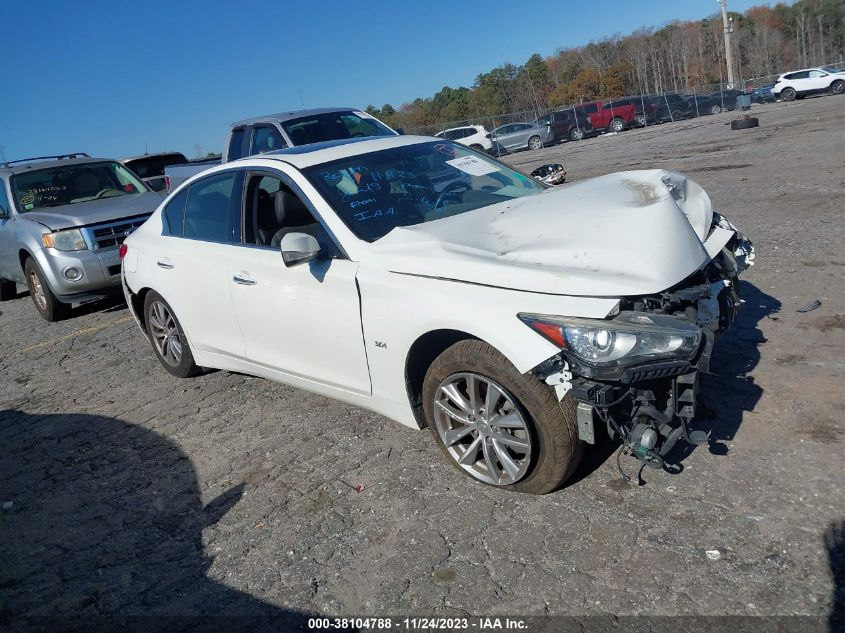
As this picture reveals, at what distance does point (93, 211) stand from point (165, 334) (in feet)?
12.8

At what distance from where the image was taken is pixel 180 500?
410 cm

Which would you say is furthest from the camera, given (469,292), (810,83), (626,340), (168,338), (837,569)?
(810,83)

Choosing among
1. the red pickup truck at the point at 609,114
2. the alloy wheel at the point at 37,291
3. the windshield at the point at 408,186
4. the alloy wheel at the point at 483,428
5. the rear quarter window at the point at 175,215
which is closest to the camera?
the alloy wheel at the point at 483,428

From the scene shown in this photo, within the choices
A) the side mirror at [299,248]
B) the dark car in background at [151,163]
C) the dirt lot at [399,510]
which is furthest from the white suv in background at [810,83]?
the side mirror at [299,248]

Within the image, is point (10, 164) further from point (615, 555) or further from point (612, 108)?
point (612, 108)

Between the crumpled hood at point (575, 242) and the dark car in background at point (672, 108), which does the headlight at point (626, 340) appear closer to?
the crumpled hood at point (575, 242)

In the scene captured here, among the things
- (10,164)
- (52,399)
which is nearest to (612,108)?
(10,164)

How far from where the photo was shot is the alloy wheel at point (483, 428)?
3324 millimetres

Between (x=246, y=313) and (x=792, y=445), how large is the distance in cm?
324

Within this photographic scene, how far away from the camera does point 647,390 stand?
10.0 feet

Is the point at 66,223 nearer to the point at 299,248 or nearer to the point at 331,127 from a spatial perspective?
the point at 331,127

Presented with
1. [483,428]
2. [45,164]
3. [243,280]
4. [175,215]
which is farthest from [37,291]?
[483,428]

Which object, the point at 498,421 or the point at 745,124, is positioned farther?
the point at 745,124

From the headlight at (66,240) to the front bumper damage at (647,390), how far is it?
727 cm
